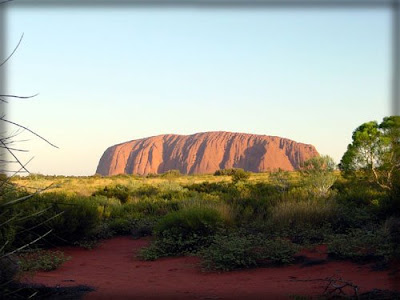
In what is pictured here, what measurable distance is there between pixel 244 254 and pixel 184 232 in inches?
108

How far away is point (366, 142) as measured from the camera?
20.3 metres

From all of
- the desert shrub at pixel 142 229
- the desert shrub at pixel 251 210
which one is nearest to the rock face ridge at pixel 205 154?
the desert shrub at pixel 251 210

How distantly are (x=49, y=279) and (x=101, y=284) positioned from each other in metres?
1.07

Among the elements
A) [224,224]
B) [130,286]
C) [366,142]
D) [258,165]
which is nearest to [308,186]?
[366,142]

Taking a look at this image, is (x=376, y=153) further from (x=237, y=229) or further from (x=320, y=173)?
(x=237, y=229)

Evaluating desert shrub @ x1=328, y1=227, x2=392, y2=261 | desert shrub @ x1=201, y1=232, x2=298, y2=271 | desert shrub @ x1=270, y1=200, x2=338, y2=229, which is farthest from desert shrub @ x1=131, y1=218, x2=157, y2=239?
desert shrub @ x1=328, y1=227, x2=392, y2=261

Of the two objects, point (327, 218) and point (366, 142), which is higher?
point (366, 142)

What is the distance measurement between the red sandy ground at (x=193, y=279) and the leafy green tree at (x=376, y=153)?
32.5 ft

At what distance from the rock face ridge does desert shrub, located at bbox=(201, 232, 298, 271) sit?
9957cm

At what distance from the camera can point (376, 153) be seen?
2006 cm

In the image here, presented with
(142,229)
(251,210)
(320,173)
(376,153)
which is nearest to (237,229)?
(251,210)

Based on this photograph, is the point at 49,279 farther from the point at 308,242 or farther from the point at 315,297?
the point at 308,242

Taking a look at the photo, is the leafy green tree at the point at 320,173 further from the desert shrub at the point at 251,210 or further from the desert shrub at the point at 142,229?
the desert shrub at the point at 142,229

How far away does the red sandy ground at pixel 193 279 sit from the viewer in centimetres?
756
